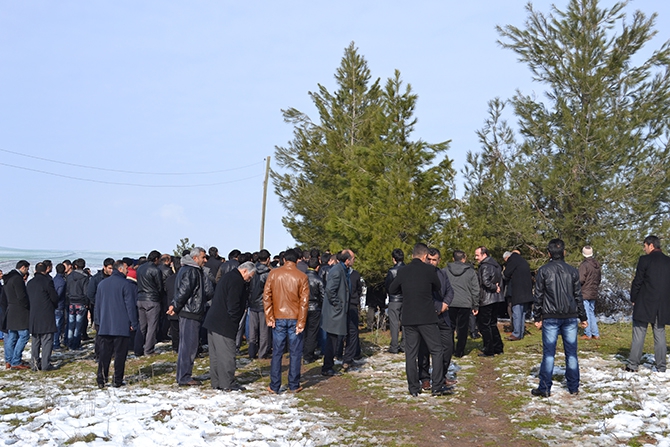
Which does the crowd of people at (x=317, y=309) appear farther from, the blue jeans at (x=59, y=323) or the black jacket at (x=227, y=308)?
the blue jeans at (x=59, y=323)

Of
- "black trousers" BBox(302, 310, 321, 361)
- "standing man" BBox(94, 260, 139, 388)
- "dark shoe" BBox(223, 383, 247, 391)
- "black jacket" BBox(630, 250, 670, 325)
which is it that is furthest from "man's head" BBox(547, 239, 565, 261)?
"standing man" BBox(94, 260, 139, 388)

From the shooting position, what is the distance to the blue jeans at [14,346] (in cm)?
1162

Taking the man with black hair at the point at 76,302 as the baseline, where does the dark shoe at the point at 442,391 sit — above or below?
below

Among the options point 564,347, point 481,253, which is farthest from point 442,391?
point 481,253

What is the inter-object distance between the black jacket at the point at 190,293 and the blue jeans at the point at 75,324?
5.69 metres

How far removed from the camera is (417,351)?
8.55 metres

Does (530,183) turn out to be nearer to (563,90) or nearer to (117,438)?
(563,90)

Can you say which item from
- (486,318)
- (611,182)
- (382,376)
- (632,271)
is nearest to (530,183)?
(611,182)

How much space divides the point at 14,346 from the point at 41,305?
134cm

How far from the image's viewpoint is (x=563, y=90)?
16375 mm

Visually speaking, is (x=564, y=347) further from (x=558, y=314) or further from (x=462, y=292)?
(x=462, y=292)

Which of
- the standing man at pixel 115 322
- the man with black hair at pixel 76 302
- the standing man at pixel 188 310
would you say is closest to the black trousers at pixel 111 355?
the standing man at pixel 115 322

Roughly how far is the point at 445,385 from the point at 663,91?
11.0 metres

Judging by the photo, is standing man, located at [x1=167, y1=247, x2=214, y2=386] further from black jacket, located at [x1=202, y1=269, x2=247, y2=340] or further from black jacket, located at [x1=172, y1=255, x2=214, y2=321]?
black jacket, located at [x1=202, y1=269, x2=247, y2=340]
